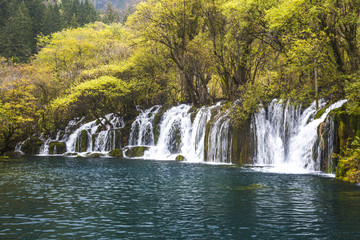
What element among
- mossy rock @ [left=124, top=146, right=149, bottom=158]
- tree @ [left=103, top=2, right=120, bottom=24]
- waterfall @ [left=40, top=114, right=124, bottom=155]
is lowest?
mossy rock @ [left=124, top=146, right=149, bottom=158]

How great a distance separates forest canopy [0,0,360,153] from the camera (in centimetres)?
2238

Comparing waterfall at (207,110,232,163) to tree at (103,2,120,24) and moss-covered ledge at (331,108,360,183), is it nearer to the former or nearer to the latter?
moss-covered ledge at (331,108,360,183)

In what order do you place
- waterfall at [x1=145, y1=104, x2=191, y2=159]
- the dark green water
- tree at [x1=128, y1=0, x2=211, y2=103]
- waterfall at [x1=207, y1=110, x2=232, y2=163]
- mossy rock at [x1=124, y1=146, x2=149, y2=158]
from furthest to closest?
tree at [x1=128, y1=0, x2=211, y2=103], mossy rock at [x1=124, y1=146, x2=149, y2=158], waterfall at [x1=145, y1=104, x2=191, y2=159], waterfall at [x1=207, y1=110, x2=232, y2=163], the dark green water

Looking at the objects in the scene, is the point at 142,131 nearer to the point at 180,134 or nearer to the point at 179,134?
the point at 179,134

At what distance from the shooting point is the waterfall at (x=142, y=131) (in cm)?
3909

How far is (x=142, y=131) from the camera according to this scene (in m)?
39.6

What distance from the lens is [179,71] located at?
4034 centimetres

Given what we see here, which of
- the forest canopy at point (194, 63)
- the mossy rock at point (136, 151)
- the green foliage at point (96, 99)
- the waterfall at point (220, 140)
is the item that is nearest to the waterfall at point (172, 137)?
the mossy rock at point (136, 151)

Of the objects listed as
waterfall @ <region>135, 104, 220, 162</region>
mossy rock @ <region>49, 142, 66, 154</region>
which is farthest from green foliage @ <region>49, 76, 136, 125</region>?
waterfall @ <region>135, 104, 220, 162</region>

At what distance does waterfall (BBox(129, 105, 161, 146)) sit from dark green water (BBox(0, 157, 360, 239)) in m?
21.7

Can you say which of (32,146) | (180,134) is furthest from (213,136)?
(32,146)

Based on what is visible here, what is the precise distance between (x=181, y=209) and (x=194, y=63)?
28.2 m

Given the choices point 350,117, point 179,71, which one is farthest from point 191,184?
point 179,71

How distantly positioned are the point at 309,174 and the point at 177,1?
25.3 meters
